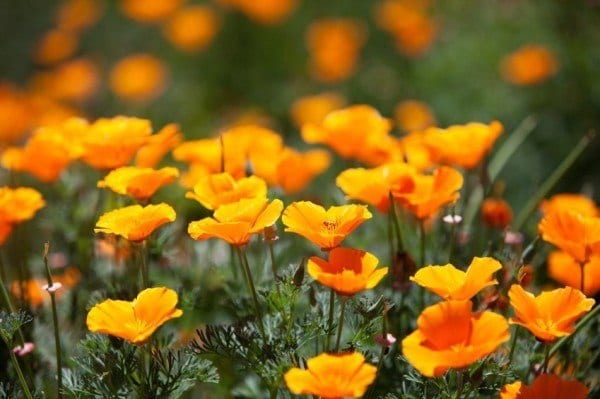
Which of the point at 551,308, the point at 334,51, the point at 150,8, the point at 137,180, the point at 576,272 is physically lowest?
the point at 334,51

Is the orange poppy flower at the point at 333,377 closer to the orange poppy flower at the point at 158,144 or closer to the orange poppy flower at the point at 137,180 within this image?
the orange poppy flower at the point at 137,180

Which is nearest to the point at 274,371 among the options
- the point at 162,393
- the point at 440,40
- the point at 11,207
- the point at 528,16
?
the point at 162,393

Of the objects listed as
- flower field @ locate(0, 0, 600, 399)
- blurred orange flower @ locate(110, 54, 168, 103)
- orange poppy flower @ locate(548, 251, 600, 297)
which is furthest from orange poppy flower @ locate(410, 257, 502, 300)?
blurred orange flower @ locate(110, 54, 168, 103)

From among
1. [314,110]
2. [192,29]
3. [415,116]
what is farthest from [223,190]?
[192,29]

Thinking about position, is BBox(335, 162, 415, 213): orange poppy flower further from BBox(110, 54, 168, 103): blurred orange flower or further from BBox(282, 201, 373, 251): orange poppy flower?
BBox(110, 54, 168, 103): blurred orange flower

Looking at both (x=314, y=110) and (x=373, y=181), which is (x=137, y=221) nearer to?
(x=373, y=181)
